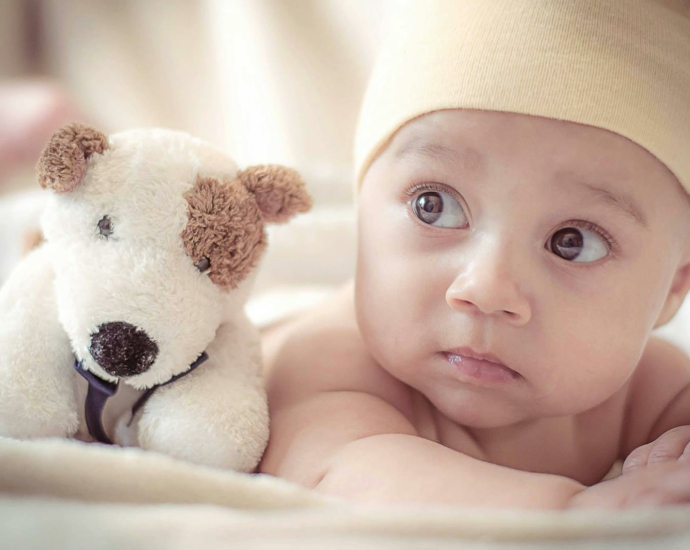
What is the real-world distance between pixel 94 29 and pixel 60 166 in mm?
1156

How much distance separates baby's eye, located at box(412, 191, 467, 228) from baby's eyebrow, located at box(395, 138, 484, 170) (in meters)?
0.04

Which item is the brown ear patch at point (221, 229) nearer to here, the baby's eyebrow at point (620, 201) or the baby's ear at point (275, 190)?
the baby's ear at point (275, 190)

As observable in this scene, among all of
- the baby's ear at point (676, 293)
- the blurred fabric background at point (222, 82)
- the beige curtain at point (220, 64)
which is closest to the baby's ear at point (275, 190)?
the baby's ear at point (676, 293)

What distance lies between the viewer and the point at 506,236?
78 cm

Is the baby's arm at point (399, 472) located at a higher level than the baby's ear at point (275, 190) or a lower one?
lower

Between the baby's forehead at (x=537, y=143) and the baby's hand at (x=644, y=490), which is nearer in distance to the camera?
the baby's hand at (x=644, y=490)

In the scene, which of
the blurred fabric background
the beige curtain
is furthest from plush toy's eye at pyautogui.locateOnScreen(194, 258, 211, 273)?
the beige curtain

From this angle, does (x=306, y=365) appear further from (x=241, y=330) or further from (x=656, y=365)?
(x=656, y=365)

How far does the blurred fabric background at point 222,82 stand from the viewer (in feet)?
5.13

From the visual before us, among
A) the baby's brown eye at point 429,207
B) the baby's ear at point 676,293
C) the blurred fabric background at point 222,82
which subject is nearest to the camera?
the baby's brown eye at point 429,207

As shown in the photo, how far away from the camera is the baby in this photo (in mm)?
779

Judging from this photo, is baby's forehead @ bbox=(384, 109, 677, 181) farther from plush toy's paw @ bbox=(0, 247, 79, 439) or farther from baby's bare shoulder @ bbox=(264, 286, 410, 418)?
plush toy's paw @ bbox=(0, 247, 79, 439)

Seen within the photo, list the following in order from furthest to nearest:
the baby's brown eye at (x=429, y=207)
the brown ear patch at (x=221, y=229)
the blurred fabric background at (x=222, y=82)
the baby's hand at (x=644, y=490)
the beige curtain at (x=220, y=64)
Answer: the beige curtain at (x=220, y=64), the blurred fabric background at (x=222, y=82), the baby's brown eye at (x=429, y=207), the brown ear patch at (x=221, y=229), the baby's hand at (x=644, y=490)

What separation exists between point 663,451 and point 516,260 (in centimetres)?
26
